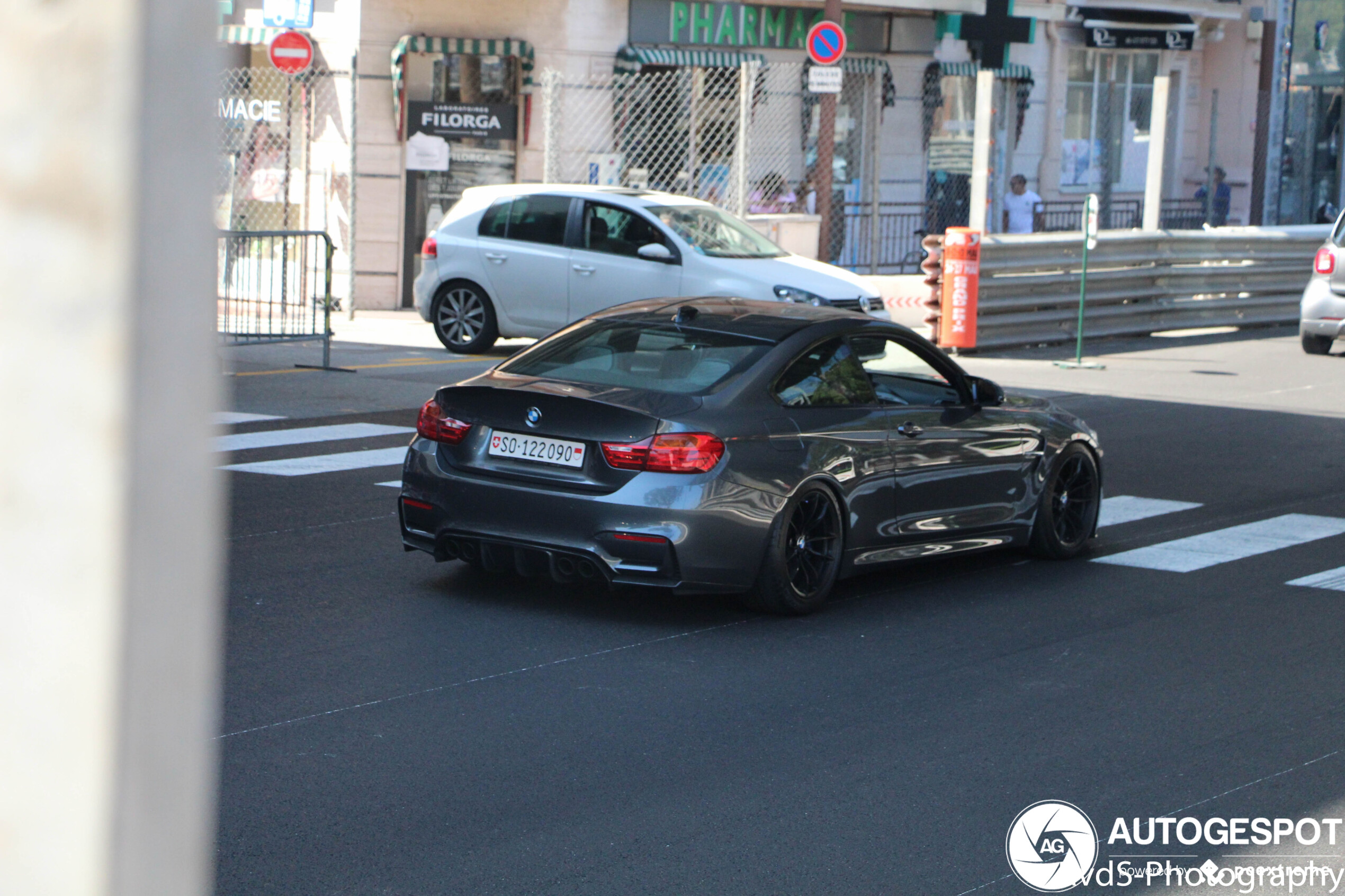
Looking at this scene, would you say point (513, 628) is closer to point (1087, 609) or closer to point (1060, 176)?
point (1087, 609)

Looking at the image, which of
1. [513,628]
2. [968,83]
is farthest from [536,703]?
[968,83]

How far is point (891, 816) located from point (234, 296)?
1190 centimetres

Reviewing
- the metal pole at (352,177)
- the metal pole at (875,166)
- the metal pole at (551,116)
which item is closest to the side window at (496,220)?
the metal pole at (551,116)

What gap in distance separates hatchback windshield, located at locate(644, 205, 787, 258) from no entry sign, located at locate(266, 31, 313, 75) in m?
6.04

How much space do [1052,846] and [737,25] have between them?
73.0ft

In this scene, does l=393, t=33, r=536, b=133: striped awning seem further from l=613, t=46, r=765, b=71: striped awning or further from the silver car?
the silver car

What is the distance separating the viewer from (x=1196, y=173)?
114ft

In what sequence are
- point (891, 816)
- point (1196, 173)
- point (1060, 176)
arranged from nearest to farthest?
point (891, 816)
point (1060, 176)
point (1196, 173)

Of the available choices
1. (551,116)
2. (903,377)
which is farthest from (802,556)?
(551,116)

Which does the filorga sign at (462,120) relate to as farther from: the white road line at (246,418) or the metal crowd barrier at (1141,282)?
the white road line at (246,418)

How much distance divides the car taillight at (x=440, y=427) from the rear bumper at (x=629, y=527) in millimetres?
161

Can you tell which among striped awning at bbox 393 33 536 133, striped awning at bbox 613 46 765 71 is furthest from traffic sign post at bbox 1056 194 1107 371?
striped awning at bbox 393 33 536 133

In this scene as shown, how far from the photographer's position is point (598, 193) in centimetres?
1752

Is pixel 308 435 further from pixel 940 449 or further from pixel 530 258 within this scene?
pixel 940 449
